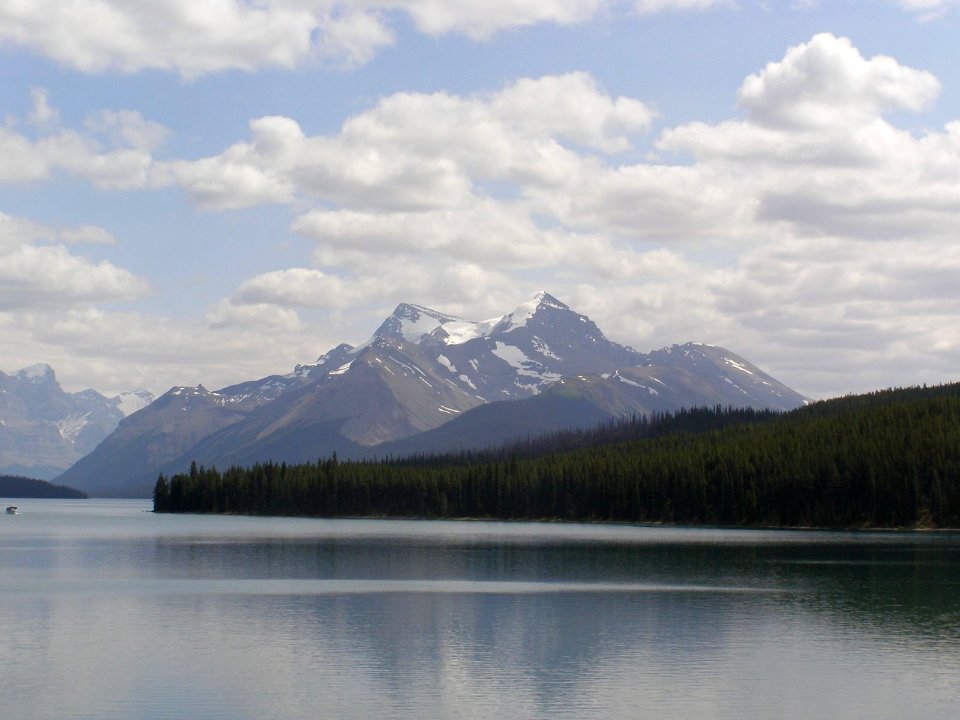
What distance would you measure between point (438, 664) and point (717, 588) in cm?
4217

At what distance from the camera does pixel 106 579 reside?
4060 inches

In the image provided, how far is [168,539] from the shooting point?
172250mm

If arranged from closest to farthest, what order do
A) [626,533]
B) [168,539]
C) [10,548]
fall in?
[10,548]
[168,539]
[626,533]

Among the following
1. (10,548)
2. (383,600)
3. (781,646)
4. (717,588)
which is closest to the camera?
(781,646)

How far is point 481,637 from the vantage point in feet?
219

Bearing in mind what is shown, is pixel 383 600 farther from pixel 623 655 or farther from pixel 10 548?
pixel 10 548

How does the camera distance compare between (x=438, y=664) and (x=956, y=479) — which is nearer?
(x=438, y=664)

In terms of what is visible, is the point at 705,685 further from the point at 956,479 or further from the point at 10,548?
the point at 956,479

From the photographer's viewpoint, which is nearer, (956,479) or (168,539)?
(168,539)

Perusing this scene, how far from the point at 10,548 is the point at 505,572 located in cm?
7324

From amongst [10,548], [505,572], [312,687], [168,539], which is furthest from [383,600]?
[168,539]

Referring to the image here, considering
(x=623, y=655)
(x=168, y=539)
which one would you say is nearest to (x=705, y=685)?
(x=623, y=655)

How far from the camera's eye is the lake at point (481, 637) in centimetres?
4928

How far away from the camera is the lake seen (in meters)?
49.3
